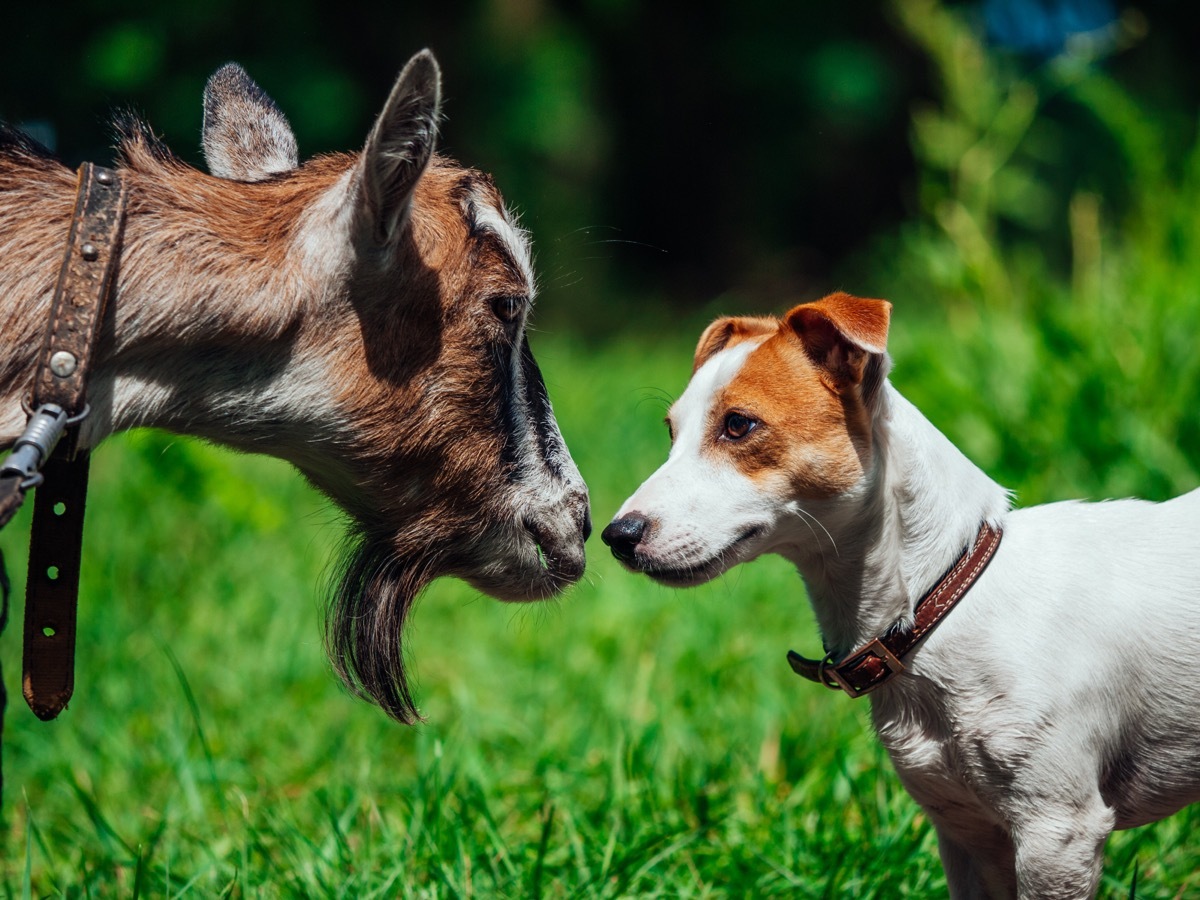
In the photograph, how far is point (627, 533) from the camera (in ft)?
6.98

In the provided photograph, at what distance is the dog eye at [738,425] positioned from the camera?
2.21m

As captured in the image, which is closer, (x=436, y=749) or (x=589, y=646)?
(x=436, y=749)

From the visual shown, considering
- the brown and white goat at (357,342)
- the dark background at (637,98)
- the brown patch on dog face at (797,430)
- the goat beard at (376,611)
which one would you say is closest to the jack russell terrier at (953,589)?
A: the brown patch on dog face at (797,430)

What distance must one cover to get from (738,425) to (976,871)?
903mm

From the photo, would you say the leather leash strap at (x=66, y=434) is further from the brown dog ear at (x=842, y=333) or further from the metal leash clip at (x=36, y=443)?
the brown dog ear at (x=842, y=333)

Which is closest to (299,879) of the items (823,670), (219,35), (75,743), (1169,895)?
(823,670)

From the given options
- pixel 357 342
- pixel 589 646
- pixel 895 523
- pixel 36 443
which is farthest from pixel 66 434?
pixel 589 646

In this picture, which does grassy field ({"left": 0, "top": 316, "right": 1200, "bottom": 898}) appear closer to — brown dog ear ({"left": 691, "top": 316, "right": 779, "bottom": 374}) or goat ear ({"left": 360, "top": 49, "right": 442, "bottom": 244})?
brown dog ear ({"left": 691, "top": 316, "right": 779, "bottom": 374})

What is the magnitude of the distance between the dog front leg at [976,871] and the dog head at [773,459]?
0.62 meters

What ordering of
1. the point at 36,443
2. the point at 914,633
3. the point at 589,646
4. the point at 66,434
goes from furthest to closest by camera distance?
the point at 589,646 → the point at 914,633 → the point at 66,434 → the point at 36,443

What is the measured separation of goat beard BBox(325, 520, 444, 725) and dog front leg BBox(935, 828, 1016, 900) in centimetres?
103

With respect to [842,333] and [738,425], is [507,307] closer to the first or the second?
[738,425]

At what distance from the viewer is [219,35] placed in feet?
37.0

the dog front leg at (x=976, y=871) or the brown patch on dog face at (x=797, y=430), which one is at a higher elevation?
the brown patch on dog face at (x=797, y=430)
